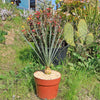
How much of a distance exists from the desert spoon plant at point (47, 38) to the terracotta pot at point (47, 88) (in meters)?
0.17

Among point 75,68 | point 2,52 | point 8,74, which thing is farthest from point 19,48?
point 75,68

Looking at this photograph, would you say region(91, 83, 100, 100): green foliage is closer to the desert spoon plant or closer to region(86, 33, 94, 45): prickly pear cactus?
the desert spoon plant

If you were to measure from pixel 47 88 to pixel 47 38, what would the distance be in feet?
4.47

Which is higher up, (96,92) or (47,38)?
(47,38)

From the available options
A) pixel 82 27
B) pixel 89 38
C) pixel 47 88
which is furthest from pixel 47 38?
pixel 47 88

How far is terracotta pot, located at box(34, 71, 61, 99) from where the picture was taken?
146 centimetres

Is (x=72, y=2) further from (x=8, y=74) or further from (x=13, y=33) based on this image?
(x=8, y=74)

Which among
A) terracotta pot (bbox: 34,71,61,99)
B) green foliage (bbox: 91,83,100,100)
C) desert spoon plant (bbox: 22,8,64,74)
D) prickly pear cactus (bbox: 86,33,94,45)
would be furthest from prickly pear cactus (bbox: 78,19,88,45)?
terracotta pot (bbox: 34,71,61,99)

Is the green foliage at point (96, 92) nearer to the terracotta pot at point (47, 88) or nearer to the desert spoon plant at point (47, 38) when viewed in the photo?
the terracotta pot at point (47, 88)

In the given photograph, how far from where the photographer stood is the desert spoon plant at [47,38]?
162 cm

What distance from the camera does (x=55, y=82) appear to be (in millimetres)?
1483

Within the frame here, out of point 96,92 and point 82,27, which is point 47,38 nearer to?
point 82,27

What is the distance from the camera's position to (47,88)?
150cm

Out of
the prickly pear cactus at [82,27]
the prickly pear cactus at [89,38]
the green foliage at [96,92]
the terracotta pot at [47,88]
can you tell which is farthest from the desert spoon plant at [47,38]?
the green foliage at [96,92]
